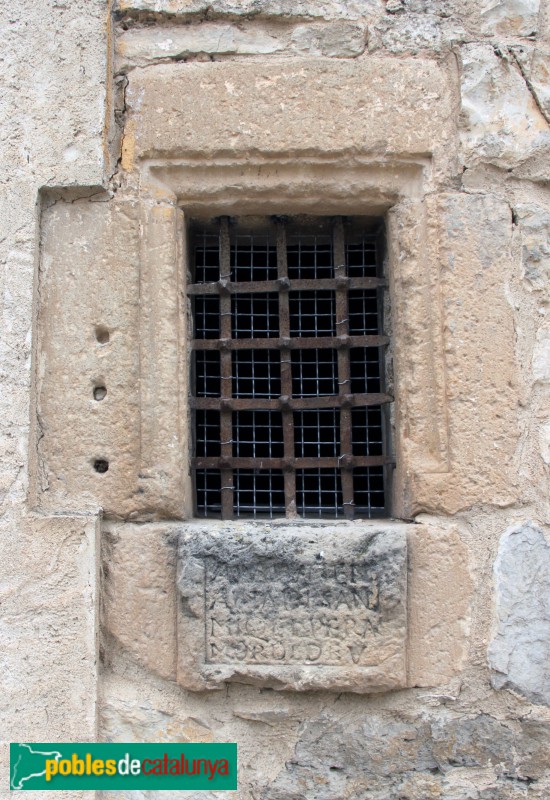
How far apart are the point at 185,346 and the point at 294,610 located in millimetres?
747

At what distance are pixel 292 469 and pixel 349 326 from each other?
1.52 ft

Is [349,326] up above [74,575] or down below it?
above

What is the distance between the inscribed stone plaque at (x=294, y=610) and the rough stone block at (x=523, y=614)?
0.82 feet

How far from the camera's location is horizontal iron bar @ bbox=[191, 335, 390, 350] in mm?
2002

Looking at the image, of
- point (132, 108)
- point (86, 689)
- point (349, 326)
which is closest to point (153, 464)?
point (86, 689)

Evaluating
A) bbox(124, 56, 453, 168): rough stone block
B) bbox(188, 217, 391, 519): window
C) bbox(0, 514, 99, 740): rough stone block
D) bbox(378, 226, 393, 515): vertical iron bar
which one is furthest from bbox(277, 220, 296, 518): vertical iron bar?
bbox(0, 514, 99, 740): rough stone block

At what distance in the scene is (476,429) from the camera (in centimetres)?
185

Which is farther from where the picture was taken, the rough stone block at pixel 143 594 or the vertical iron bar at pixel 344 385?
the vertical iron bar at pixel 344 385

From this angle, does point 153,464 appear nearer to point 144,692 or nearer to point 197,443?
point 197,443

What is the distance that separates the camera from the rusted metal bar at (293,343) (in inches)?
78.8

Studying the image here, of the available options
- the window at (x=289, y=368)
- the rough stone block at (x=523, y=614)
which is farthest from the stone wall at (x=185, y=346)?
the window at (x=289, y=368)

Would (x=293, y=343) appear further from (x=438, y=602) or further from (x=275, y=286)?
(x=438, y=602)

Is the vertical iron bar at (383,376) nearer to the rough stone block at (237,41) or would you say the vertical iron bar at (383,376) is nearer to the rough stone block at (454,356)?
the rough stone block at (454,356)

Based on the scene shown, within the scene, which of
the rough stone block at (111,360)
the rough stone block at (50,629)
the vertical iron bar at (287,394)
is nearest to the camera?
the rough stone block at (50,629)
